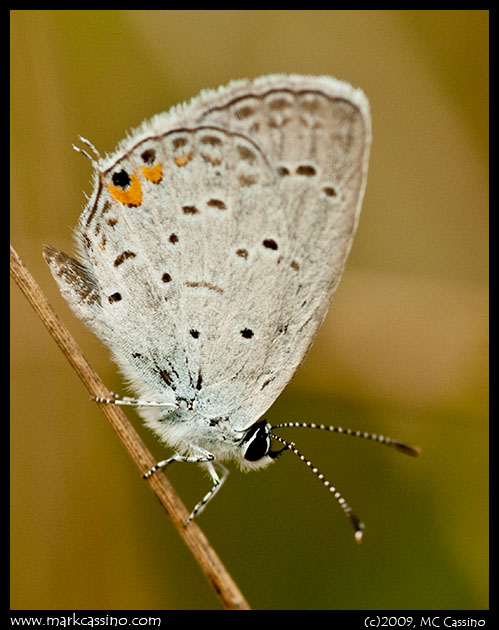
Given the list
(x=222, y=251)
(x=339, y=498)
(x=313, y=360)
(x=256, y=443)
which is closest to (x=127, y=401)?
(x=256, y=443)

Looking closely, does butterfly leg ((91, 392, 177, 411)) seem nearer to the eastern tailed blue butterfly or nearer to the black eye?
the eastern tailed blue butterfly

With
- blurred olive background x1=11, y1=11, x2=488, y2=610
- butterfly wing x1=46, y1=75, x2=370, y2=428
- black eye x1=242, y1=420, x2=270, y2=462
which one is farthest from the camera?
blurred olive background x1=11, y1=11, x2=488, y2=610

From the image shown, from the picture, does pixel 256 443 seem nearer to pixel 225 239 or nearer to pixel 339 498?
pixel 339 498

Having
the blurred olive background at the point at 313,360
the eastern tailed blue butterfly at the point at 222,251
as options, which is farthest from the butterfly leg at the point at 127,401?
the blurred olive background at the point at 313,360

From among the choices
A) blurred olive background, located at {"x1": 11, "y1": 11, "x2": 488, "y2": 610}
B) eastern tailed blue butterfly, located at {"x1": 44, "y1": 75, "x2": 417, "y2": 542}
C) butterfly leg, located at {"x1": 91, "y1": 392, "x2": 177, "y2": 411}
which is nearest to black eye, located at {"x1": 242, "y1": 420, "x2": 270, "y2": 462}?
eastern tailed blue butterfly, located at {"x1": 44, "y1": 75, "x2": 417, "y2": 542}
